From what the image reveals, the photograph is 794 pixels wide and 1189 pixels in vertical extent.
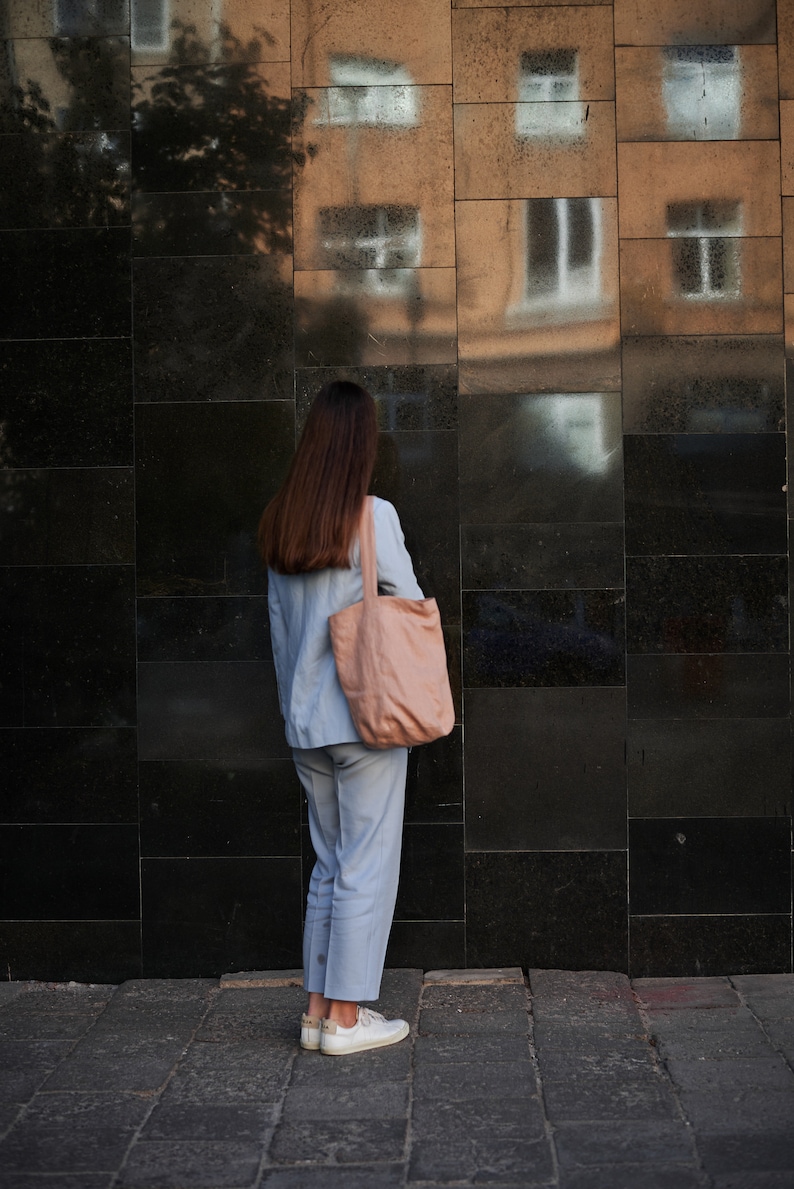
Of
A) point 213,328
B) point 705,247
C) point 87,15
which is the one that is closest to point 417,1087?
point 213,328

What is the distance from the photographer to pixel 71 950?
4703 mm

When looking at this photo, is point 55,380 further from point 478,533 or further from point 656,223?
point 656,223

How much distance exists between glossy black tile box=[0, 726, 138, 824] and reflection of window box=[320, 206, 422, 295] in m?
2.10

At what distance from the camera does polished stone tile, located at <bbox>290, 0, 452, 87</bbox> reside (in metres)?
4.61

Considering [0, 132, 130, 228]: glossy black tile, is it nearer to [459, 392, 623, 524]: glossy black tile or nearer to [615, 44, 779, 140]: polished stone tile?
[459, 392, 623, 524]: glossy black tile

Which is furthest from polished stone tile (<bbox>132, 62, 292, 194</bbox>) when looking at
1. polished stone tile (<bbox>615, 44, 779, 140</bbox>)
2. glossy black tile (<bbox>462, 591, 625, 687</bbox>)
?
glossy black tile (<bbox>462, 591, 625, 687</bbox>)

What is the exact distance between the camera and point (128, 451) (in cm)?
469

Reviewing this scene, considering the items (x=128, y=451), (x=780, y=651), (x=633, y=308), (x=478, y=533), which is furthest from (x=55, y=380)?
(x=780, y=651)

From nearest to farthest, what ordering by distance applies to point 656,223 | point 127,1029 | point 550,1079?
point 550,1079
point 127,1029
point 656,223

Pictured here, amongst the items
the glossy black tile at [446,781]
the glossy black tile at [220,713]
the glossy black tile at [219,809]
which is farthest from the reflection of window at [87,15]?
the glossy black tile at [446,781]

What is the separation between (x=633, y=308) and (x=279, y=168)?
1537 millimetres

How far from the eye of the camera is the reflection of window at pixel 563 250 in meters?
4.61

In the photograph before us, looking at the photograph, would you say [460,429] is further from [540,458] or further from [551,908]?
[551,908]

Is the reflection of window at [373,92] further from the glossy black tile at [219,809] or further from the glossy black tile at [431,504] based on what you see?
the glossy black tile at [219,809]
